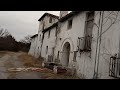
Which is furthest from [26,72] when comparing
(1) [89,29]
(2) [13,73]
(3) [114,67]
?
(3) [114,67]

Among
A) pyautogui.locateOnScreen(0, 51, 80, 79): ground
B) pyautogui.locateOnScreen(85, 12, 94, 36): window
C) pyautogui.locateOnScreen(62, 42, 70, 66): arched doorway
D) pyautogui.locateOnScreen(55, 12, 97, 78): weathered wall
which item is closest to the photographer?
pyautogui.locateOnScreen(55, 12, 97, 78): weathered wall

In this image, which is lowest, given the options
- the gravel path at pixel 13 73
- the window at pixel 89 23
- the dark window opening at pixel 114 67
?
the gravel path at pixel 13 73

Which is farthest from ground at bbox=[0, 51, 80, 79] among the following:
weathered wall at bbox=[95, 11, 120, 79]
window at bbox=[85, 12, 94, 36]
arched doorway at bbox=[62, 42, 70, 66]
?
window at bbox=[85, 12, 94, 36]

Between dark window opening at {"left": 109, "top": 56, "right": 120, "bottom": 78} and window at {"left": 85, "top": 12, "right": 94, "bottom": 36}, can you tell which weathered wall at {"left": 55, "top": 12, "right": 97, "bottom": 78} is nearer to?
window at {"left": 85, "top": 12, "right": 94, "bottom": 36}

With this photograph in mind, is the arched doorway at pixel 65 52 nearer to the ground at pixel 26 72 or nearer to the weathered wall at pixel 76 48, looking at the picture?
the weathered wall at pixel 76 48

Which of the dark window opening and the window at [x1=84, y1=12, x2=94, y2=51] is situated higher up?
the window at [x1=84, y1=12, x2=94, y2=51]

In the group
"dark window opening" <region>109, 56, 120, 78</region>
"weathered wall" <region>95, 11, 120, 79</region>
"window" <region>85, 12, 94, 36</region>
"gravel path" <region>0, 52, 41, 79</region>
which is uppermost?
"window" <region>85, 12, 94, 36</region>

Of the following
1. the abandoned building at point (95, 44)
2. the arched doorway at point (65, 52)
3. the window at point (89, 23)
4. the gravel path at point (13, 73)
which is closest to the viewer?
the abandoned building at point (95, 44)

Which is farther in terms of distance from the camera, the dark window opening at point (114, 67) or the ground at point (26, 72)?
the ground at point (26, 72)

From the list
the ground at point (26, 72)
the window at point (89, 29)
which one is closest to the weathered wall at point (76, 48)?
the window at point (89, 29)
